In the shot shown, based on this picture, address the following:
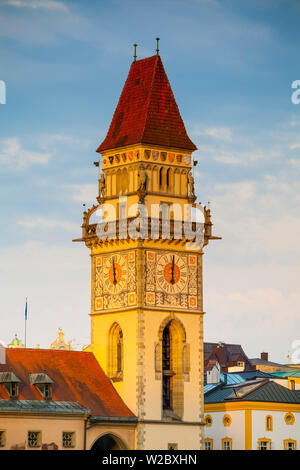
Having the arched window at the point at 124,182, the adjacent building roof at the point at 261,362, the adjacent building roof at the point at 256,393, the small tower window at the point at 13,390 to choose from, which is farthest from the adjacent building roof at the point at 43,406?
the adjacent building roof at the point at 261,362

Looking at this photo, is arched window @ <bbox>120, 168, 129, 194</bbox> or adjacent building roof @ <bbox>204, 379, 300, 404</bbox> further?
adjacent building roof @ <bbox>204, 379, 300, 404</bbox>

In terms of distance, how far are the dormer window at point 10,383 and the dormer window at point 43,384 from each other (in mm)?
2009

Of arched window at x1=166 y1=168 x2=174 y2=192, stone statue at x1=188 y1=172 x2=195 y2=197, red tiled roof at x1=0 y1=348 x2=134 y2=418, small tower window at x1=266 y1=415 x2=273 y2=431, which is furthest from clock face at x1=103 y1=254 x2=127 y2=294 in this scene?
small tower window at x1=266 y1=415 x2=273 y2=431

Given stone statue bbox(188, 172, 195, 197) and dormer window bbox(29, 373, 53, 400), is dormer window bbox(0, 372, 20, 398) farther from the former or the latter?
stone statue bbox(188, 172, 195, 197)

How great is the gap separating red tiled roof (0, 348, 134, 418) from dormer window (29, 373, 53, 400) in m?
0.28

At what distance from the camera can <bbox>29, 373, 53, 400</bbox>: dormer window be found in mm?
107188

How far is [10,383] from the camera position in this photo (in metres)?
106

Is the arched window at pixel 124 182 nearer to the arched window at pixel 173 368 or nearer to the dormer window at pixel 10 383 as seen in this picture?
the arched window at pixel 173 368

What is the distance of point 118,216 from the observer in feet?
377

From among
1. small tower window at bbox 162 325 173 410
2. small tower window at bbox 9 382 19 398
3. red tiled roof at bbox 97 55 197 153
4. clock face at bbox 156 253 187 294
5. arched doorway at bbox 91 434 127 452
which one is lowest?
arched doorway at bbox 91 434 127 452

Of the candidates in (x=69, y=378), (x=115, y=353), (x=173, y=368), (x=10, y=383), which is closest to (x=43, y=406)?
(x=10, y=383)

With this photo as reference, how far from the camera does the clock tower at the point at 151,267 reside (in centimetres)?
11112
